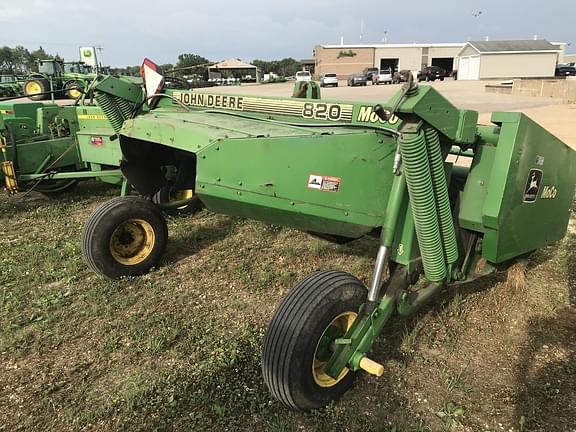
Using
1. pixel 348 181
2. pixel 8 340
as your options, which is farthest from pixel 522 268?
pixel 8 340

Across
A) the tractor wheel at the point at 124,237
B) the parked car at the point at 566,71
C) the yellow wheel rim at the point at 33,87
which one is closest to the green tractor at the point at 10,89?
the yellow wheel rim at the point at 33,87

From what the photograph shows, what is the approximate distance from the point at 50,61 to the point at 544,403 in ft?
82.7

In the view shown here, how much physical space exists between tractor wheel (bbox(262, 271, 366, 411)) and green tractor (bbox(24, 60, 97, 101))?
1684 cm

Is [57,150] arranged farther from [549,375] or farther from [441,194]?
[549,375]

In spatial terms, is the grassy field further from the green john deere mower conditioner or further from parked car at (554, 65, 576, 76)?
parked car at (554, 65, 576, 76)

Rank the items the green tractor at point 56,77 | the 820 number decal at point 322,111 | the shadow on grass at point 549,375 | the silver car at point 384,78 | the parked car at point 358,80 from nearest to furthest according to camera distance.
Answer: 1. the shadow on grass at point 549,375
2. the 820 number decal at point 322,111
3. the green tractor at point 56,77
4. the parked car at point 358,80
5. the silver car at point 384,78

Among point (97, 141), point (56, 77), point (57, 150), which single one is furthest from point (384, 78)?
point (97, 141)

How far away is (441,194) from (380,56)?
7538 cm

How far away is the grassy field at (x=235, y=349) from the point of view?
→ 2.62m

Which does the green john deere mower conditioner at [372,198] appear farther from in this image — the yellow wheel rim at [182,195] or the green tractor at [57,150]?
the green tractor at [57,150]

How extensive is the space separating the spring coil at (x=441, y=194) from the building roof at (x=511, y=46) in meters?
61.1

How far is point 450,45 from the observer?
245 ft

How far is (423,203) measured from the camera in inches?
98.2

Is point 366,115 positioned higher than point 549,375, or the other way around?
point 366,115
